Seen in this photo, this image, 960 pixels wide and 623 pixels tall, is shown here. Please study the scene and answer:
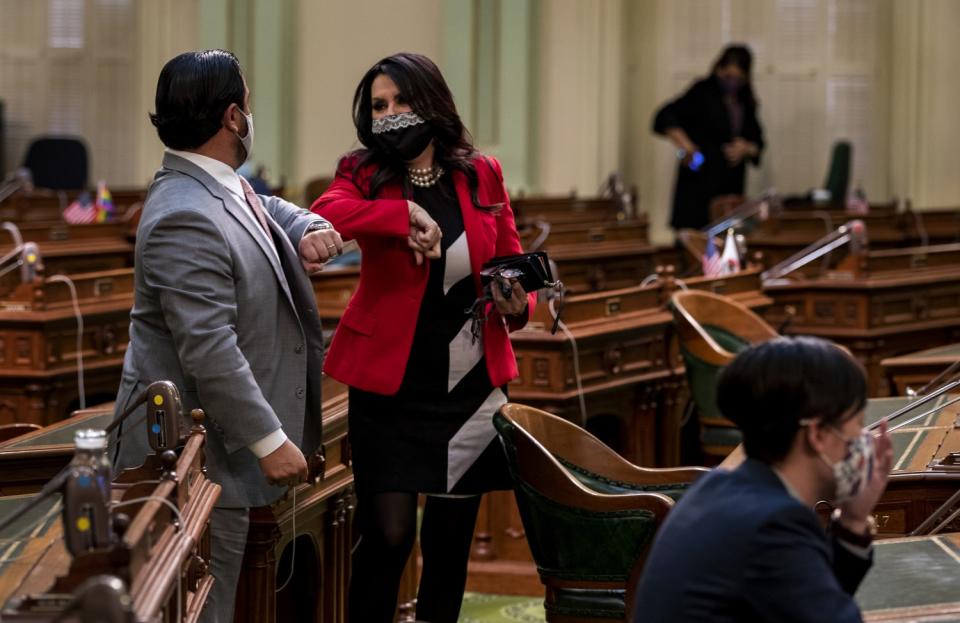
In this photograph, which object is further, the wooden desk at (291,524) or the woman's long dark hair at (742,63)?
the woman's long dark hair at (742,63)

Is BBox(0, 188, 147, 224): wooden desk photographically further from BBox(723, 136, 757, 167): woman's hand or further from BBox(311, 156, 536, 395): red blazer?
BBox(311, 156, 536, 395): red blazer

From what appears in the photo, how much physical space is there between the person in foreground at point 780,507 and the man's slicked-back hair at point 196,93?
4.12 feet

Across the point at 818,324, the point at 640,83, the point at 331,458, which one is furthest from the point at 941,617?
the point at 640,83

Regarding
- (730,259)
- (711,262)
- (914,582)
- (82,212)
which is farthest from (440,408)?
(82,212)

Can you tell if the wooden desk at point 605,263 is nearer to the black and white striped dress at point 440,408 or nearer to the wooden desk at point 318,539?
the wooden desk at point 318,539

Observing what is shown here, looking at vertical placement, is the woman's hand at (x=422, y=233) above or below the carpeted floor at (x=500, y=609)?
above

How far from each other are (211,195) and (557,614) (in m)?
1.06

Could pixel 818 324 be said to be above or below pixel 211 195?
below

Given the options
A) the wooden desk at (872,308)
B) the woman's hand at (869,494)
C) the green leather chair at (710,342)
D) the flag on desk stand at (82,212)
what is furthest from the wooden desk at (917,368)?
the flag on desk stand at (82,212)

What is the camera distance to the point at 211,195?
2.94 metres

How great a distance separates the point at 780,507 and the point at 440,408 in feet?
4.43

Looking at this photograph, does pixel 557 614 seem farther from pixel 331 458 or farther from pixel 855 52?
pixel 855 52

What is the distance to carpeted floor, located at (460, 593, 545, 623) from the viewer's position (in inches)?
201

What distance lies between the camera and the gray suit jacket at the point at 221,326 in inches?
112
